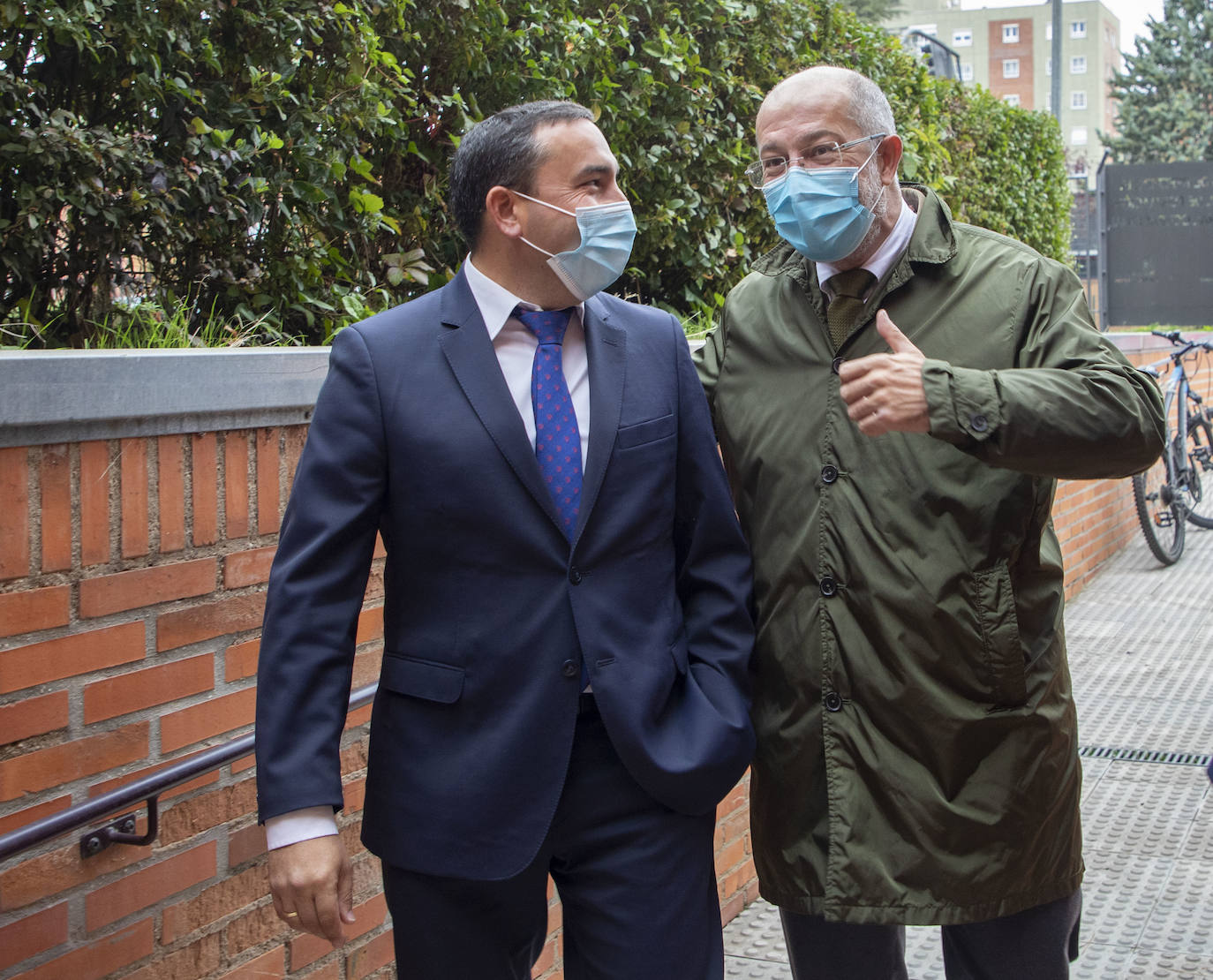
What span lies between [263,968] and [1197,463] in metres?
9.07

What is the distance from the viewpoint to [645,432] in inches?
83.6

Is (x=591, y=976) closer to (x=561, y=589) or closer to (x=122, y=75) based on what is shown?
(x=561, y=589)

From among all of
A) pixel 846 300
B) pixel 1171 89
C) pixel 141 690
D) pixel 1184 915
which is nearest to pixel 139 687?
pixel 141 690

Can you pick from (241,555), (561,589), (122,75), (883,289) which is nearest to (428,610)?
(561,589)

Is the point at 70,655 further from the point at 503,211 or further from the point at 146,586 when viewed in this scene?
the point at 503,211

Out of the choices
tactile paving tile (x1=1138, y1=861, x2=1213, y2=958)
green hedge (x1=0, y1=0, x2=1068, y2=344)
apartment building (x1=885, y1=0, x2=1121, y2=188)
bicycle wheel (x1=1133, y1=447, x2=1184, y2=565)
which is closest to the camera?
green hedge (x1=0, y1=0, x2=1068, y2=344)

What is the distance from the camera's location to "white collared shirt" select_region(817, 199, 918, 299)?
7.69 ft

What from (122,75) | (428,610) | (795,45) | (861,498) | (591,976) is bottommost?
(591,976)

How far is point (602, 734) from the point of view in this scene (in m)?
2.07

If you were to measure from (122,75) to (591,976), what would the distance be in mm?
2400

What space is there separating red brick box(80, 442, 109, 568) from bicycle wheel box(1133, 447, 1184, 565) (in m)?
7.04

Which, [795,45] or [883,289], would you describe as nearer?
[883,289]

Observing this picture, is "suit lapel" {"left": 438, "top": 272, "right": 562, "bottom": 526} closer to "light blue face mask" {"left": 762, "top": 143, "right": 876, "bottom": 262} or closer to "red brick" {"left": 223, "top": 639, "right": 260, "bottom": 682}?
"light blue face mask" {"left": 762, "top": 143, "right": 876, "bottom": 262}

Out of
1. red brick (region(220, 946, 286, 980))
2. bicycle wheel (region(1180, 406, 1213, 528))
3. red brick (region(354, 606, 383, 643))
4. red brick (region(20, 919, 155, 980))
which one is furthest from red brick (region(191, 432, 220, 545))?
bicycle wheel (region(1180, 406, 1213, 528))
